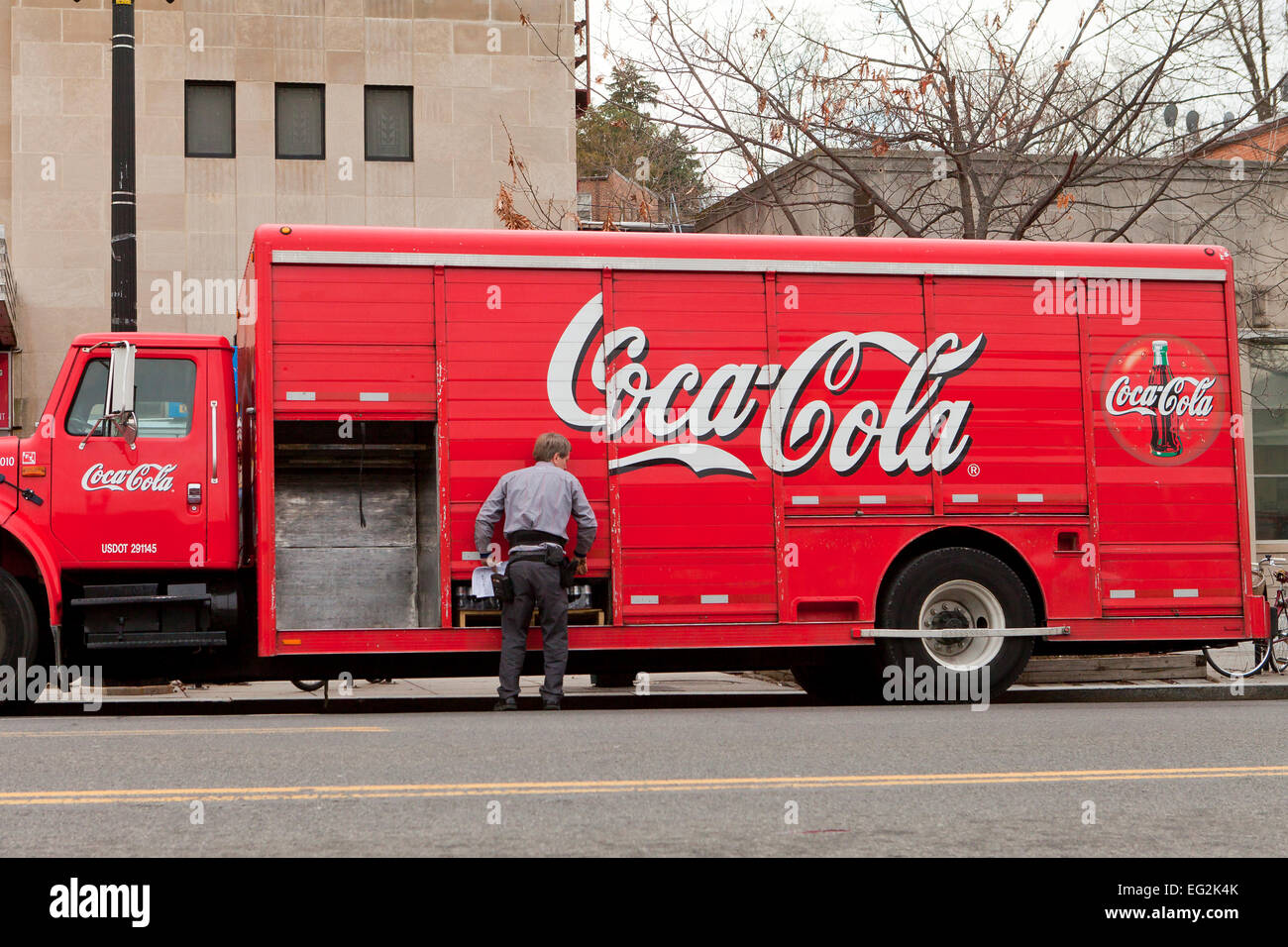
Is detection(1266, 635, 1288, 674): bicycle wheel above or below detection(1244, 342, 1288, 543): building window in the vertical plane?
below

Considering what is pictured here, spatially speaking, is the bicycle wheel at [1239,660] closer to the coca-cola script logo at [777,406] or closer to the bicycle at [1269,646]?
the bicycle at [1269,646]

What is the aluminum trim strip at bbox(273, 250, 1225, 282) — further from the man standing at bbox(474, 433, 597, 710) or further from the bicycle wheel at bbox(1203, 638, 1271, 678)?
the bicycle wheel at bbox(1203, 638, 1271, 678)

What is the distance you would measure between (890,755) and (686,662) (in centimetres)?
365

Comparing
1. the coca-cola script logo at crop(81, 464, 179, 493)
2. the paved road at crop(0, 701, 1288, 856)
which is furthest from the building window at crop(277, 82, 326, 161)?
the paved road at crop(0, 701, 1288, 856)

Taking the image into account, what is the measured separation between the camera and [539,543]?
32.6ft

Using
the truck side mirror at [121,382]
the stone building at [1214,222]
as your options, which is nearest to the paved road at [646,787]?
the truck side mirror at [121,382]

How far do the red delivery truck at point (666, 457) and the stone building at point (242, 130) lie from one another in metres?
13.4

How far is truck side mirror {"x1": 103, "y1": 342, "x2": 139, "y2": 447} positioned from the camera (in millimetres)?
9906

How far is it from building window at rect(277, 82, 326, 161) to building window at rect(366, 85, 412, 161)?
0.75 metres

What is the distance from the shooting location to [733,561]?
10.5m

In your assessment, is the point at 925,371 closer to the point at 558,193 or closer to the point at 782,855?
the point at 782,855

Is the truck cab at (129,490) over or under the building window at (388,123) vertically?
under

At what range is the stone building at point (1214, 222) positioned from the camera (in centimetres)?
2034

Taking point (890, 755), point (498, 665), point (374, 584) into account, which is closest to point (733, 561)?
point (498, 665)
